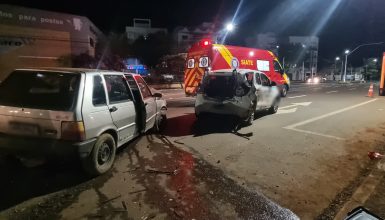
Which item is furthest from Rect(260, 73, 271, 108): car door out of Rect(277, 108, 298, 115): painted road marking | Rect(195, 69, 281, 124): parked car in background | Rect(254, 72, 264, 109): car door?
Rect(277, 108, 298, 115): painted road marking

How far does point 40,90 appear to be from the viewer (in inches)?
175

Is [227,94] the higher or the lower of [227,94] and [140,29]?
the lower

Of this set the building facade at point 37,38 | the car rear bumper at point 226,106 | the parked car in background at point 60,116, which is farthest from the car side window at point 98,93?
the building facade at point 37,38

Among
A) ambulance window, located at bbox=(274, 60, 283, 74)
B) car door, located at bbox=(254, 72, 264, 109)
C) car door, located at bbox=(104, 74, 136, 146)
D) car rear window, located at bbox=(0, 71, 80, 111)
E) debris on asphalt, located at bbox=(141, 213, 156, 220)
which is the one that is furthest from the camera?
ambulance window, located at bbox=(274, 60, 283, 74)

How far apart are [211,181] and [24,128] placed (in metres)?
2.93

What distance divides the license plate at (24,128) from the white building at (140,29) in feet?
204

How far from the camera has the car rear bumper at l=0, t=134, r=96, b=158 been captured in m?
4.16

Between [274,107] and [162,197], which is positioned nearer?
[162,197]

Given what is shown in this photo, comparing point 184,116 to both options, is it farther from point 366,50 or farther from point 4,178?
point 366,50

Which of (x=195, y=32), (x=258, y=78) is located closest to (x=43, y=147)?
(x=258, y=78)

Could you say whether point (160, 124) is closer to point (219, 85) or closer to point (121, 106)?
point (219, 85)

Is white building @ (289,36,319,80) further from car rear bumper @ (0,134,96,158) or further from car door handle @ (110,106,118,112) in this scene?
car rear bumper @ (0,134,96,158)

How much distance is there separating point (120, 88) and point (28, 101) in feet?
5.70

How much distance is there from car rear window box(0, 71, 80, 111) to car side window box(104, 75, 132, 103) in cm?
78
